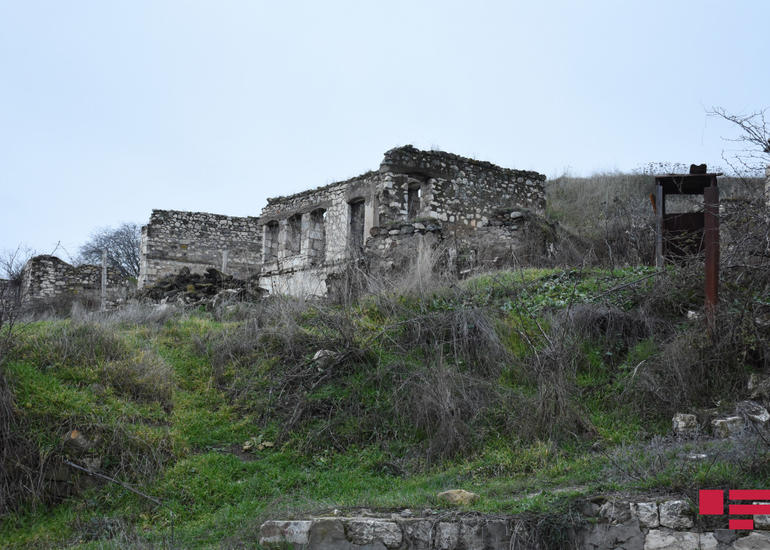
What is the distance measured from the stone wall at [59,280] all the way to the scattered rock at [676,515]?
19.4 meters

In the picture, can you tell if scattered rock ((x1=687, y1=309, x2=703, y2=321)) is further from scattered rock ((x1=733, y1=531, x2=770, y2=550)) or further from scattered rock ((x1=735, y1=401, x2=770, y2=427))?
scattered rock ((x1=733, y1=531, x2=770, y2=550))

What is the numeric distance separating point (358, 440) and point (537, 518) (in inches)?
122

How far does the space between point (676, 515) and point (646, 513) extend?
211 mm

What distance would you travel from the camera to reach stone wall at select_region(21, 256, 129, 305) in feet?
73.6

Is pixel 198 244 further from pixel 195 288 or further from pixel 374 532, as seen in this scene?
pixel 374 532

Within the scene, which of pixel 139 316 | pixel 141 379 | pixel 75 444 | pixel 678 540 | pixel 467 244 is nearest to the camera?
pixel 678 540

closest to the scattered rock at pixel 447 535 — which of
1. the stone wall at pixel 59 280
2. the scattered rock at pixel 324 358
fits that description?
the scattered rock at pixel 324 358

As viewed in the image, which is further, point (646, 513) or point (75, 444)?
point (75, 444)

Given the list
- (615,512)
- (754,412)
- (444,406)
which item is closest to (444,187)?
(444,406)

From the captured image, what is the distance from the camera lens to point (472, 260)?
14633mm

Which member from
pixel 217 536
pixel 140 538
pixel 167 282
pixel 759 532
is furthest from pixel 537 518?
pixel 167 282

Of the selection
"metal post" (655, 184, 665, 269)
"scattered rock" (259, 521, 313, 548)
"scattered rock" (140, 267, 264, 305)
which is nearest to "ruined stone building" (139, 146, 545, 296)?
"scattered rock" (140, 267, 264, 305)

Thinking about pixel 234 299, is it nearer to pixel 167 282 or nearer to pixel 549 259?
pixel 167 282

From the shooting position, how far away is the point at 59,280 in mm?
23062
